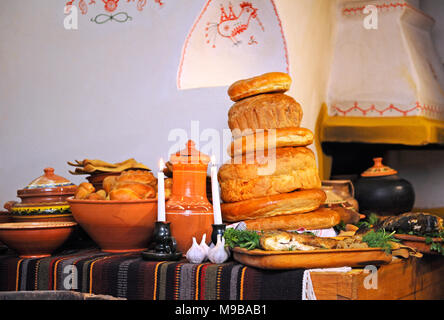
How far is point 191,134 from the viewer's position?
2861mm

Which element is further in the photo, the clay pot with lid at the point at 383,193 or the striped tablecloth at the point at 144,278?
the clay pot with lid at the point at 383,193

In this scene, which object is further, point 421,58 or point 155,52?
point 421,58

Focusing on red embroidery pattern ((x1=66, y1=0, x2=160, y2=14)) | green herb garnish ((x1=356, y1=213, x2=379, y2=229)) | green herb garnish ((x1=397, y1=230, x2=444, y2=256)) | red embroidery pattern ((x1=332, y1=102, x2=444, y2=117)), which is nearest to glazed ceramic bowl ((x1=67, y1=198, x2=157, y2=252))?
green herb garnish ((x1=356, y1=213, x2=379, y2=229))

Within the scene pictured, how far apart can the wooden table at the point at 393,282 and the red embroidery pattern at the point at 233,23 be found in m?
1.73

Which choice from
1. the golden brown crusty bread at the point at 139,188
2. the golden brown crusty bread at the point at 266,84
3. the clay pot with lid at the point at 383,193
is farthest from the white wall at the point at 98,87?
the golden brown crusty bread at the point at 139,188

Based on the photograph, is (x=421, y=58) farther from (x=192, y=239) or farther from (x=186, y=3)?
(x=192, y=239)

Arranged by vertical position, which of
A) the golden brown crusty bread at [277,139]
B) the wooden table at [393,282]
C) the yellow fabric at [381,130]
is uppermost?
the yellow fabric at [381,130]

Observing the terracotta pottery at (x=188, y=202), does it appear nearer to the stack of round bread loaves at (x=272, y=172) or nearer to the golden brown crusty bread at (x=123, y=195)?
the golden brown crusty bread at (x=123, y=195)

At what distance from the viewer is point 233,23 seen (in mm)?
2867

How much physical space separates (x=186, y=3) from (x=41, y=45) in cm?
98

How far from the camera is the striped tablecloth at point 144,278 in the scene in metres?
1.21

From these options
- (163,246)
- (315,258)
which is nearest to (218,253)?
(163,246)

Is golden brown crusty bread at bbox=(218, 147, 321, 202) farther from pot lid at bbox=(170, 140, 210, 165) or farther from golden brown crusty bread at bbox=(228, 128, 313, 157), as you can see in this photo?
pot lid at bbox=(170, 140, 210, 165)
